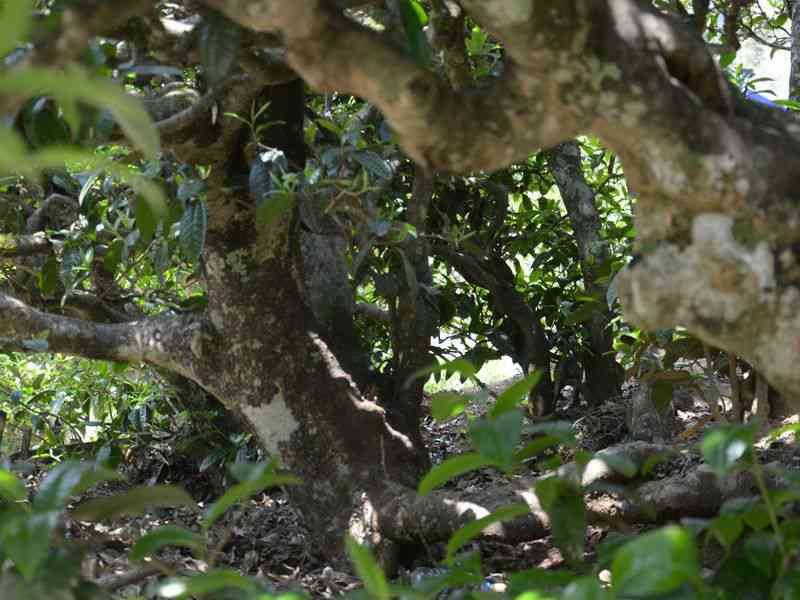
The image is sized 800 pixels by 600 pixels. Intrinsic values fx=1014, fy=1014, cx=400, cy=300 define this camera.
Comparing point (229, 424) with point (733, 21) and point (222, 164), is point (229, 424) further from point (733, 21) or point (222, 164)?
point (733, 21)

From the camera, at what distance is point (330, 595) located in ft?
8.14

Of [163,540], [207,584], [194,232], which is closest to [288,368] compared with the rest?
[194,232]

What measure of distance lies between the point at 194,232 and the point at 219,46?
0.87 m

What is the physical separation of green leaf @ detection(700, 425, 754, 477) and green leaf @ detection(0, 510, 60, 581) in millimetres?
963

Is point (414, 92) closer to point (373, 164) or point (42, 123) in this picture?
point (42, 123)

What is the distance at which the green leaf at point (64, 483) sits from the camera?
1532 mm

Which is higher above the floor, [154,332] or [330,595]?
[154,332]

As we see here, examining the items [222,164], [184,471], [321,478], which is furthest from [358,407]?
[184,471]

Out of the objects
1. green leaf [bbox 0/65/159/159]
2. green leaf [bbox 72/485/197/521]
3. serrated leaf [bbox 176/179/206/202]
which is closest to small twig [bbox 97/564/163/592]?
green leaf [bbox 72/485/197/521]

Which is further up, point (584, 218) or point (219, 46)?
point (219, 46)

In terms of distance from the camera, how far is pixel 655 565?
1.30m

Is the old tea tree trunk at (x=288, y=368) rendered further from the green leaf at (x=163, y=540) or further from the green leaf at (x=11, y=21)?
the green leaf at (x=11, y=21)

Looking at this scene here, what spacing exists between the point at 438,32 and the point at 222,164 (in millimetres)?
642

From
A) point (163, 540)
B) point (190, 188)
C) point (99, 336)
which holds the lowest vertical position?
point (99, 336)
